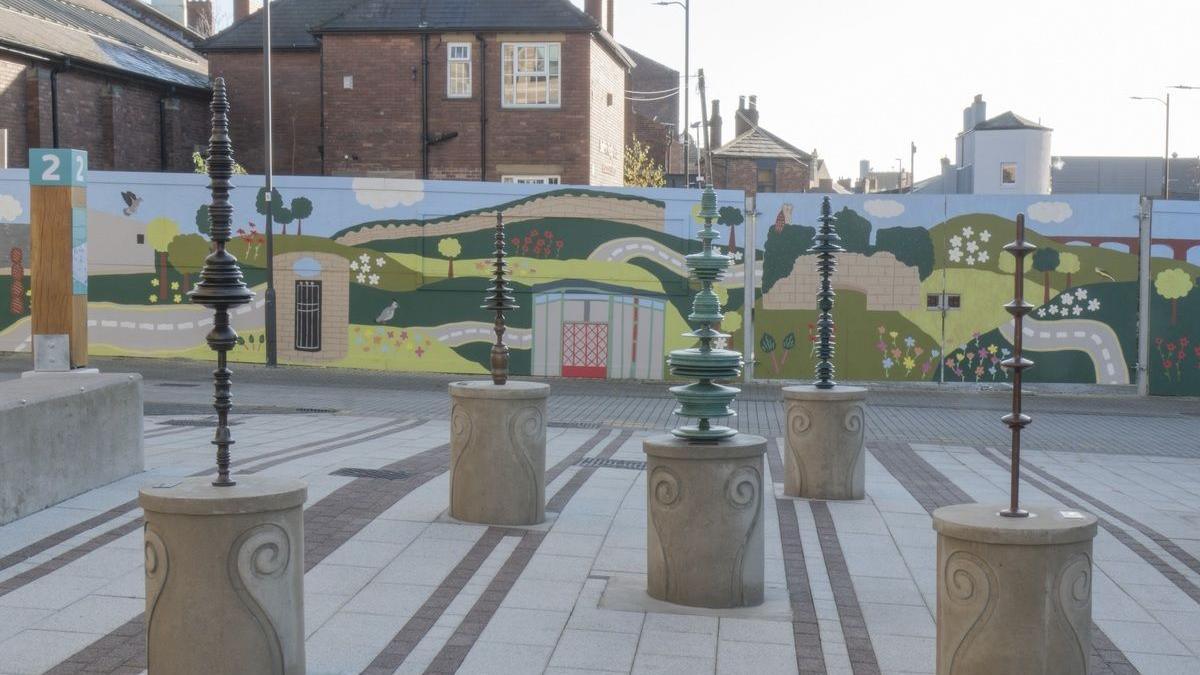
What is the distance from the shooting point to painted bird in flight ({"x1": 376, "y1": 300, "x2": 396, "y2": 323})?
21.1 m

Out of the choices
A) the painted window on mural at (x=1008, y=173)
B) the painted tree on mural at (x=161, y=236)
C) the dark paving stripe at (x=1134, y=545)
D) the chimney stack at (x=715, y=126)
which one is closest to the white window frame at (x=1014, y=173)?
the painted window on mural at (x=1008, y=173)

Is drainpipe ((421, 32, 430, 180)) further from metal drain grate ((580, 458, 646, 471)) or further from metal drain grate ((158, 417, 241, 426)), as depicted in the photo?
metal drain grate ((580, 458, 646, 471))

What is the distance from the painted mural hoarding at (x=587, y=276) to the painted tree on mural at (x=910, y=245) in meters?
0.02

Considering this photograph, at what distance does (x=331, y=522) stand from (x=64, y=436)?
1978 mm

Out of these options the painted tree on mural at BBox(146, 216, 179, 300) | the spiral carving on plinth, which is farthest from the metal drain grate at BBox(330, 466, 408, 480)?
the painted tree on mural at BBox(146, 216, 179, 300)

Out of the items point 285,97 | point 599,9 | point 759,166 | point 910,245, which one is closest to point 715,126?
point 759,166

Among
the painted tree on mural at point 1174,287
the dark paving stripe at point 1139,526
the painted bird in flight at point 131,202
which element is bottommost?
the dark paving stripe at point 1139,526

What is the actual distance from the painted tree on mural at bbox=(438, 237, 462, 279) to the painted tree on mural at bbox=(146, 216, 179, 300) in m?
4.22

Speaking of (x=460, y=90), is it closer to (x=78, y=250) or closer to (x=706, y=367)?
(x=78, y=250)

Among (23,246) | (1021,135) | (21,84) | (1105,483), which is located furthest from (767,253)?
(1021,135)

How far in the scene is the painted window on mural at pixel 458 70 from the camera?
3553 cm

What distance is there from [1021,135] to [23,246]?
5873 cm

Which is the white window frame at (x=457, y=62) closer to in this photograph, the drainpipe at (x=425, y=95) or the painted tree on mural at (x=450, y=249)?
the drainpipe at (x=425, y=95)

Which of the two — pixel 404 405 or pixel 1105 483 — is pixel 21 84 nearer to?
pixel 404 405
